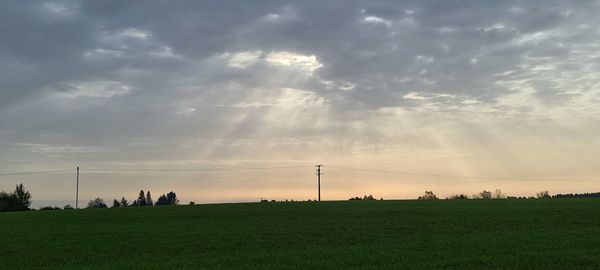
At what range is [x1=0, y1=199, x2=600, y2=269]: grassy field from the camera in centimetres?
2353

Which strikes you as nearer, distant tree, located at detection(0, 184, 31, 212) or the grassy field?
the grassy field

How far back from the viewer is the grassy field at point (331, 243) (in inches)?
926

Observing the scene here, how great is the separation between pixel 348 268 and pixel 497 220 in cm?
2199

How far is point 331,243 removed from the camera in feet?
100

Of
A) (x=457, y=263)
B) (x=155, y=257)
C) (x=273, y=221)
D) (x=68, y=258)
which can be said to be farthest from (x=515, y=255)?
(x=273, y=221)

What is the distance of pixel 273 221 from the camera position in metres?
45.8

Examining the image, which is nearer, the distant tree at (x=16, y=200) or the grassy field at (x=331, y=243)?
the grassy field at (x=331, y=243)

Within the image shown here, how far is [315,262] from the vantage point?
23.9 meters

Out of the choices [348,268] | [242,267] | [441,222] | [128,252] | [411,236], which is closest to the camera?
[348,268]

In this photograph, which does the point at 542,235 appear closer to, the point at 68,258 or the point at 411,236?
the point at 411,236

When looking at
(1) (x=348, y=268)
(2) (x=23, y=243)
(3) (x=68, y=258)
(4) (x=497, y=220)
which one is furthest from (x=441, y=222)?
(2) (x=23, y=243)

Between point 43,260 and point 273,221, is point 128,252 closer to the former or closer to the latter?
point 43,260

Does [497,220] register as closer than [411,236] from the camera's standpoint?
No

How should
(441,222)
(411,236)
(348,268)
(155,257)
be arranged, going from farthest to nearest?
(441,222)
(411,236)
(155,257)
(348,268)
